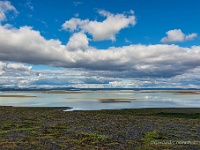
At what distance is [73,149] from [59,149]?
1.05 m

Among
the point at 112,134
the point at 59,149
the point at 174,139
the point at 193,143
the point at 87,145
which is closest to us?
the point at 59,149

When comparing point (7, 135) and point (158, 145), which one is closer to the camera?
point (158, 145)

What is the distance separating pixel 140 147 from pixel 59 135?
8.76 metres

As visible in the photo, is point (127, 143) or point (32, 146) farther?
point (127, 143)

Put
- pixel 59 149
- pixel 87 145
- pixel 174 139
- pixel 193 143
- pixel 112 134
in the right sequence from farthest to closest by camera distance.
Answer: pixel 112 134 → pixel 174 139 → pixel 193 143 → pixel 87 145 → pixel 59 149

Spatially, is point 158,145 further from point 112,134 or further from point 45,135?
point 45,135

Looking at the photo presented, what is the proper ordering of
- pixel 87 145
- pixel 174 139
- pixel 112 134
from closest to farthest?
pixel 87 145 < pixel 174 139 < pixel 112 134

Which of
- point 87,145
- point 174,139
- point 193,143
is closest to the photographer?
point 87,145

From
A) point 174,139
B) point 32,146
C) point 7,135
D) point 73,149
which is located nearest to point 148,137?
point 174,139

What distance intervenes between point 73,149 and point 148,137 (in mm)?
8647

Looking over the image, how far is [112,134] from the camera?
2658cm

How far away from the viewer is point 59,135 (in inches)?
1007

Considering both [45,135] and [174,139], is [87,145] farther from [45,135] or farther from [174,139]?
[174,139]

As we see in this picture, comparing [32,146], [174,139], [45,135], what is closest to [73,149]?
[32,146]
